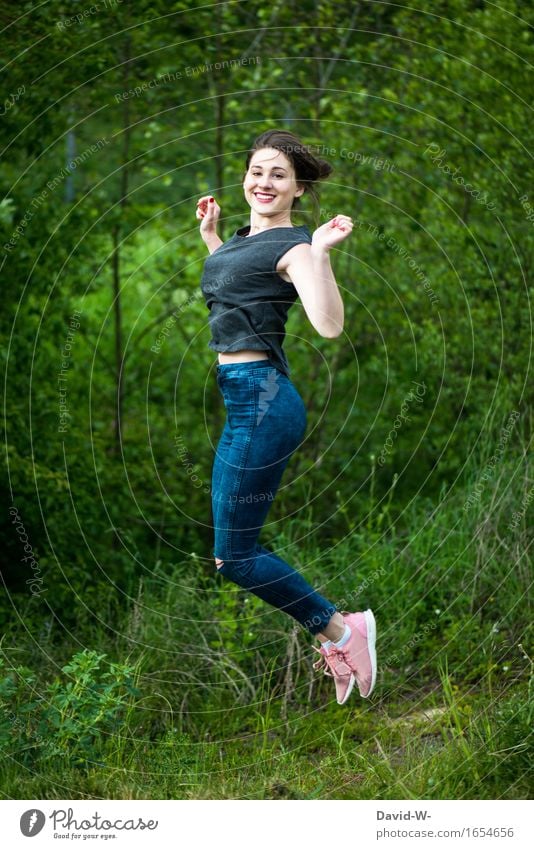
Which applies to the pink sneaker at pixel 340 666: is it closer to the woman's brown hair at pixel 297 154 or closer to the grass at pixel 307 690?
the grass at pixel 307 690

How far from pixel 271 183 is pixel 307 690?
103 inches

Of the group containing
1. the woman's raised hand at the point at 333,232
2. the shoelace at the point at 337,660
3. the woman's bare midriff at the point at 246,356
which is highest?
the woman's raised hand at the point at 333,232

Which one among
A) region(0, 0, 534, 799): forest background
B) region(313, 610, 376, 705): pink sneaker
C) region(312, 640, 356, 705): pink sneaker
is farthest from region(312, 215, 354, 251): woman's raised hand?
region(312, 640, 356, 705): pink sneaker

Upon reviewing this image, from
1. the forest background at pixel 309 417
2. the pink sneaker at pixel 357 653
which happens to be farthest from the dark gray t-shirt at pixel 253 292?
the pink sneaker at pixel 357 653

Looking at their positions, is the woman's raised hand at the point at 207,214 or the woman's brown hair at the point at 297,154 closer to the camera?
the woman's brown hair at the point at 297,154

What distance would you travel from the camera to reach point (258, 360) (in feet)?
14.4

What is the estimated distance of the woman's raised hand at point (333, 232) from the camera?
13.0ft

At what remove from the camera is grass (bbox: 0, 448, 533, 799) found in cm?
490

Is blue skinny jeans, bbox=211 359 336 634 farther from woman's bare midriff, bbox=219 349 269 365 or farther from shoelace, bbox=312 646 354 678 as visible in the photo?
shoelace, bbox=312 646 354 678

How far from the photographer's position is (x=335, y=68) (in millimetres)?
7691

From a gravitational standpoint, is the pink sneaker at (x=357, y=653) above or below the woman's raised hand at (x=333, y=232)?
below

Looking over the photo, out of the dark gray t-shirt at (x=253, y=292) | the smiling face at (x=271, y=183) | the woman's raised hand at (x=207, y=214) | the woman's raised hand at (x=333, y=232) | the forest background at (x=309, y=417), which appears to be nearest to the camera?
the woman's raised hand at (x=333, y=232)
